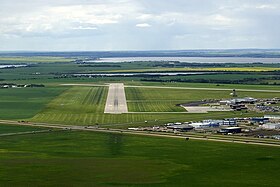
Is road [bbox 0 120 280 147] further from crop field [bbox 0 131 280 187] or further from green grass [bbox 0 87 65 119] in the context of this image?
green grass [bbox 0 87 65 119]

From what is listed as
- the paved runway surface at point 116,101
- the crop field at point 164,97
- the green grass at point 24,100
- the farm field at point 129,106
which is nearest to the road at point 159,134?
the farm field at point 129,106

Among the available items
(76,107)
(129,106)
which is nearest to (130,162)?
(129,106)

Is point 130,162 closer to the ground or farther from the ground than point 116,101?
closer to the ground

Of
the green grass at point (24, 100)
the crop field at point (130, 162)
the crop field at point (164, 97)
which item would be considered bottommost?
the crop field at point (130, 162)

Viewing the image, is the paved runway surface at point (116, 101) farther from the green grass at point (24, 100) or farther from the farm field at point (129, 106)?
the green grass at point (24, 100)

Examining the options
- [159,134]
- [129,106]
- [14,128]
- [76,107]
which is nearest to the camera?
[159,134]

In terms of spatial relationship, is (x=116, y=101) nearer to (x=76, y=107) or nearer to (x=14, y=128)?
(x=76, y=107)

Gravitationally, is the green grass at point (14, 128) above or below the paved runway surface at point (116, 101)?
below
